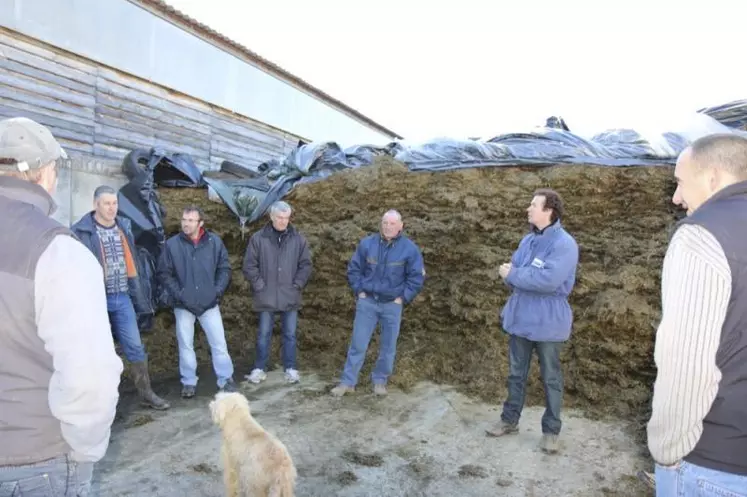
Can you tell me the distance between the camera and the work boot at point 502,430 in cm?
437

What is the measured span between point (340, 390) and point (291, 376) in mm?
650

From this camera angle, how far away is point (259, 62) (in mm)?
12750

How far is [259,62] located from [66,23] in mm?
5033

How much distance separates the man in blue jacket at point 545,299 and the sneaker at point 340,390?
1.91 metres

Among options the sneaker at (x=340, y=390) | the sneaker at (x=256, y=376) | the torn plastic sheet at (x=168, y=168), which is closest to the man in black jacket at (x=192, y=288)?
the sneaker at (x=256, y=376)

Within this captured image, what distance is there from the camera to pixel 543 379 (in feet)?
13.3

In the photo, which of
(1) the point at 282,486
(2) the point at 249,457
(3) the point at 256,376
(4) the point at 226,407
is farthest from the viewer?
(3) the point at 256,376

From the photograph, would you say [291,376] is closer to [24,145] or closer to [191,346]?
[191,346]

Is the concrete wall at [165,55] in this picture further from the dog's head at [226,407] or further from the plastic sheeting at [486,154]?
the dog's head at [226,407]

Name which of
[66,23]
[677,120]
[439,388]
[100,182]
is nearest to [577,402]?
[439,388]

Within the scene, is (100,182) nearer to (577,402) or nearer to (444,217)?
(444,217)

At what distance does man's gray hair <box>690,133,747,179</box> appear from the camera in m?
1.57

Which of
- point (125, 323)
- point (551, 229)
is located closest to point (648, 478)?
point (551, 229)

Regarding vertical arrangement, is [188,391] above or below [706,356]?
below
